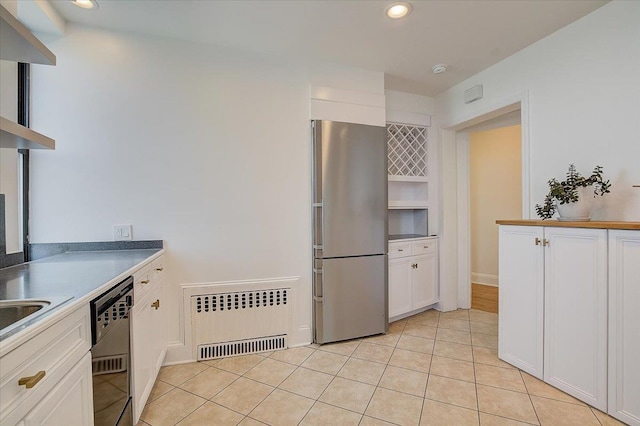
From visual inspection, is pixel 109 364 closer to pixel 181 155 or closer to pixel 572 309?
pixel 181 155

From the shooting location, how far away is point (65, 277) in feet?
4.16

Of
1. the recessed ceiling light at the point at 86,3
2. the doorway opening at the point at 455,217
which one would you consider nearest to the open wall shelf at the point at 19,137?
the recessed ceiling light at the point at 86,3

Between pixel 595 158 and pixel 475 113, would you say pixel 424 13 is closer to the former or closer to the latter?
pixel 475 113

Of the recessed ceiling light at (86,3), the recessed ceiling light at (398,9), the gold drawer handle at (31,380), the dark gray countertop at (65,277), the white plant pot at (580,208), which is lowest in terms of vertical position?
the gold drawer handle at (31,380)

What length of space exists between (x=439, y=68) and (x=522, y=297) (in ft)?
7.04

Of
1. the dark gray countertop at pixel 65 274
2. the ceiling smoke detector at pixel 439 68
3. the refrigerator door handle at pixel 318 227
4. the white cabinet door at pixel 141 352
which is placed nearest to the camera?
the dark gray countertop at pixel 65 274

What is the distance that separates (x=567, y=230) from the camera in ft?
5.87

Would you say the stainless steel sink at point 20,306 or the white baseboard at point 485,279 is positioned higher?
the stainless steel sink at point 20,306

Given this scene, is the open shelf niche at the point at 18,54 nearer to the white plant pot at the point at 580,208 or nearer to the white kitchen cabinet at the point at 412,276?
the white kitchen cabinet at the point at 412,276

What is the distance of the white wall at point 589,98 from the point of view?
1.77m

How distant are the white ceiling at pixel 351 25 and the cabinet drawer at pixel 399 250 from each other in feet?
5.86

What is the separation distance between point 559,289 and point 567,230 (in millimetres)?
390

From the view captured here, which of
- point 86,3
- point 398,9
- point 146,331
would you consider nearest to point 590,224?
point 398,9

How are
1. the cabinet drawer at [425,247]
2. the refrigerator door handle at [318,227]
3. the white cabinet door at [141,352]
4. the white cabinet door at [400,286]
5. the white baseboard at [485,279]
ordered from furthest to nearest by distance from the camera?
the white baseboard at [485,279], the cabinet drawer at [425,247], the white cabinet door at [400,286], the refrigerator door handle at [318,227], the white cabinet door at [141,352]
